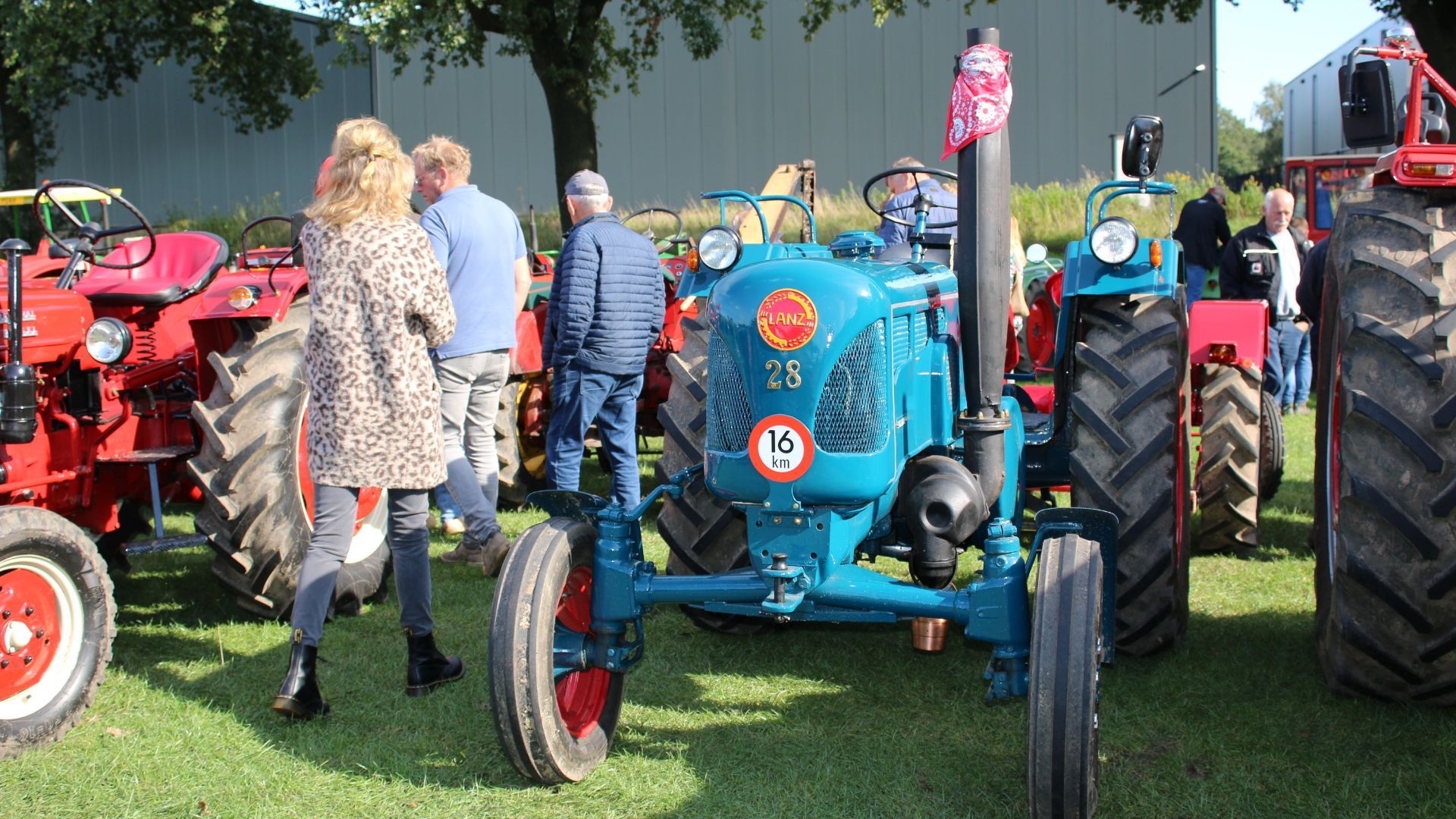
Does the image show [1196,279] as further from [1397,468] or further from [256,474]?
[256,474]

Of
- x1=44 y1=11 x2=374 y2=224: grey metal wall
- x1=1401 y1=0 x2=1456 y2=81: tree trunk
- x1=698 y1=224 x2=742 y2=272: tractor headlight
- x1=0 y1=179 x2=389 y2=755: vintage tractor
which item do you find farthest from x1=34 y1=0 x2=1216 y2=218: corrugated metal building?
x1=698 y1=224 x2=742 y2=272: tractor headlight

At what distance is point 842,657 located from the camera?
4.61 meters

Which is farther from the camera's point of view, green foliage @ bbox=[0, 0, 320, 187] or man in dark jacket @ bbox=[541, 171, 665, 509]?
green foliage @ bbox=[0, 0, 320, 187]

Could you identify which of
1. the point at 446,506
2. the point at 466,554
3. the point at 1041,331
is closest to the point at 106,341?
the point at 466,554

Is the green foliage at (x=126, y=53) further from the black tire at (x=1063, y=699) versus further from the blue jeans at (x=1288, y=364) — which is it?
the black tire at (x=1063, y=699)

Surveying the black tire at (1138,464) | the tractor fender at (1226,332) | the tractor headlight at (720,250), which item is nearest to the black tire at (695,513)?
the tractor headlight at (720,250)

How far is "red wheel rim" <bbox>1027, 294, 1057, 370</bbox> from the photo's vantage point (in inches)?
360

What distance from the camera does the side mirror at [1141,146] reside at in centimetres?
411

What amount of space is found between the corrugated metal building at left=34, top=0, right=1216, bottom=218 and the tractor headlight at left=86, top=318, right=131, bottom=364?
15.6 metres

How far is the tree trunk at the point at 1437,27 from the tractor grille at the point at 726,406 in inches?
605

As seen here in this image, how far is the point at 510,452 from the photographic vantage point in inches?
283

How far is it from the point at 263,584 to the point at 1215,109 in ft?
65.5

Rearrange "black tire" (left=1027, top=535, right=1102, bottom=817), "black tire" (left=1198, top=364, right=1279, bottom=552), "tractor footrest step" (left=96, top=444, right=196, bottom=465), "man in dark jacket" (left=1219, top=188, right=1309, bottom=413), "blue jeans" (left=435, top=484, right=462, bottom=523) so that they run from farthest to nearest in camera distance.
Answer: "man in dark jacket" (left=1219, top=188, right=1309, bottom=413)
"blue jeans" (left=435, top=484, right=462, bottom=523)
"black tire" (left=1198, top=364, right=1279, bottom=552)
"tractor footrest step" (left=96, top=444, right=196, bottom=465)
"black tire" (left=1027, top=535, right=1102, bottom=817)

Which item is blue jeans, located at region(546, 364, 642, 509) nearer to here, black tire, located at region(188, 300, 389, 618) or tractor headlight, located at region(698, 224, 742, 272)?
black tire, located at region(188, 300, 389, 618)
